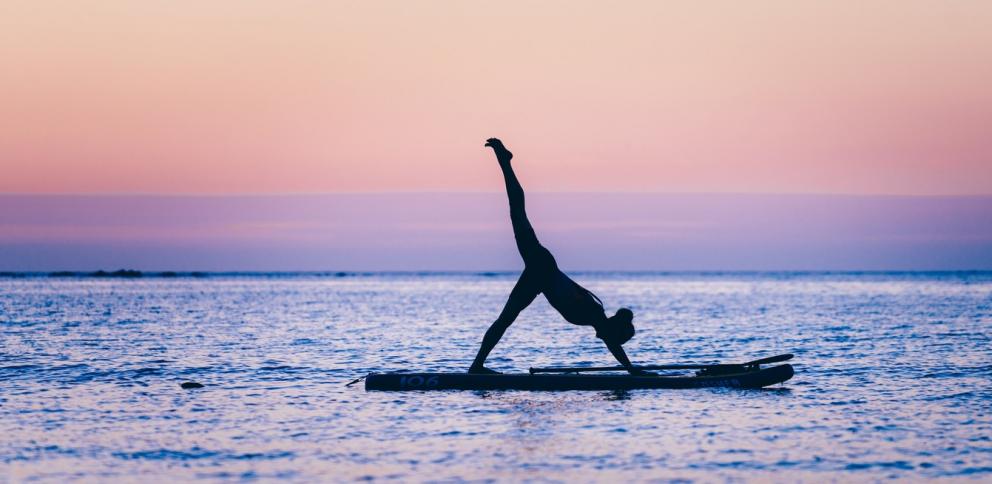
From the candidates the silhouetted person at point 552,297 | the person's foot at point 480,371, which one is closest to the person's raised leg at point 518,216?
the silhouetted person at point 552,297

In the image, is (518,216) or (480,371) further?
(480,371)

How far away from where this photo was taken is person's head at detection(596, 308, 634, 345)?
21.0 meters

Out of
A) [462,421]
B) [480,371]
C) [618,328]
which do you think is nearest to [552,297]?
[618,328]

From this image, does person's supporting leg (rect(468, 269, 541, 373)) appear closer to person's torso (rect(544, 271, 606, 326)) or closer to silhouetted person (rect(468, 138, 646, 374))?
silhouetted person (rect(468, 138, 646, 374))

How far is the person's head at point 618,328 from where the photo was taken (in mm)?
20969

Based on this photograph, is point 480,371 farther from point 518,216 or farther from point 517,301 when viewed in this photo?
point 518,216

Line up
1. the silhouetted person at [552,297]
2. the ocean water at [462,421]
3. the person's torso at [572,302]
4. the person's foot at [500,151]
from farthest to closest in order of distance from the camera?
the person's torso at [572,302], the silhouetted person at [552,297], the person's foot at [500,151], the ocean water at [462,421]

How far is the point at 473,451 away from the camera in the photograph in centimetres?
1527

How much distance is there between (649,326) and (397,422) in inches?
1495

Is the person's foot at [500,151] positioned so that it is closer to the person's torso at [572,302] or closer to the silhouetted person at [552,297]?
the silhouetted person at [552,297]

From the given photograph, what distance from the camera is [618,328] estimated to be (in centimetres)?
2106

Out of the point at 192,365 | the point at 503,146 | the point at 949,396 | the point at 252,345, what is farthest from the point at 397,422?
the point at 252,345

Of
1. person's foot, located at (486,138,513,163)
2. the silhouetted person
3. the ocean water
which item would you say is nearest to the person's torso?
the silhouetted person

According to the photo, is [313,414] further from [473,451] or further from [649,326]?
[649,326]
